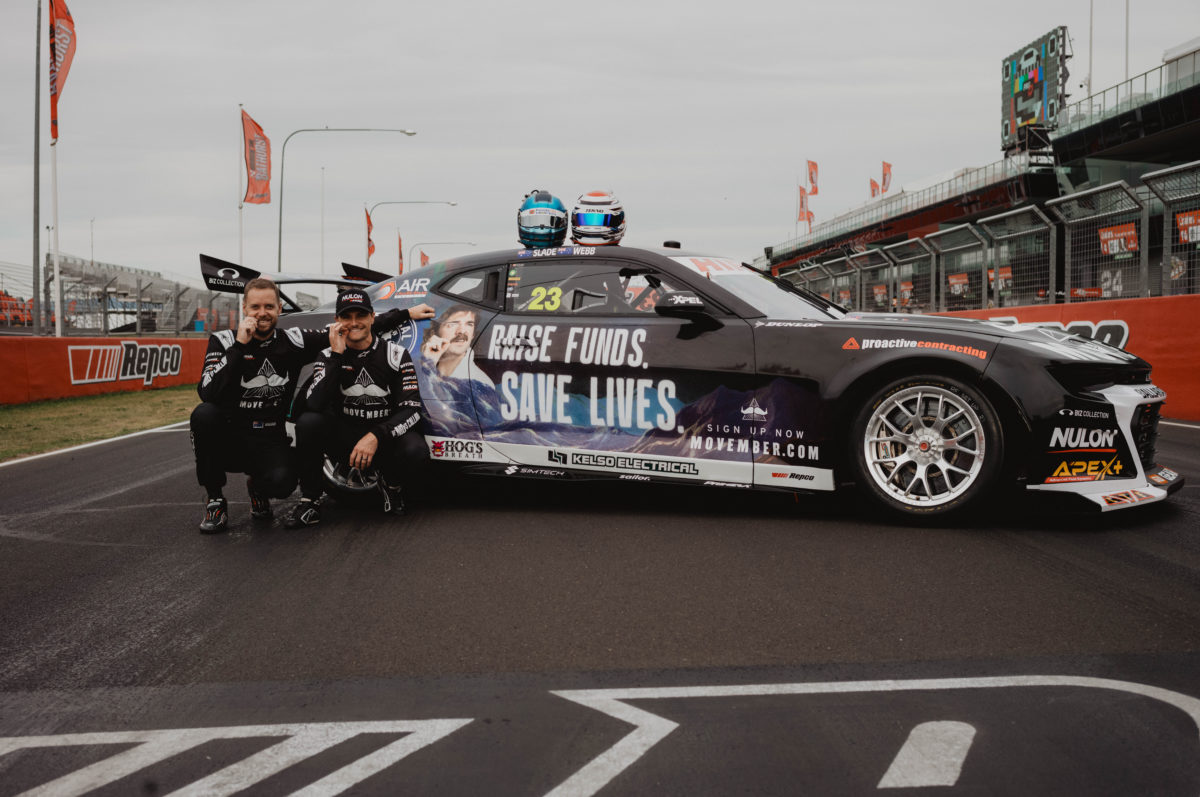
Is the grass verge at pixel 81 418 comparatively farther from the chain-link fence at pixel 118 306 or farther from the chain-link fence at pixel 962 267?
the chain-link fence at pixel 962 267

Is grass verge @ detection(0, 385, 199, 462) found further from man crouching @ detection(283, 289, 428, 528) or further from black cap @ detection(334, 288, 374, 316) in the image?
black cap @ detection(334, 288, 374, 316)

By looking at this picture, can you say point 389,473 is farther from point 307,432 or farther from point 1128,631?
point 1128,631

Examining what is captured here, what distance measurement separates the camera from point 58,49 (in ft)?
51.0

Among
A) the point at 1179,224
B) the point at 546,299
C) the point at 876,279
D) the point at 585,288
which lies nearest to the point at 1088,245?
the point at 1179,224

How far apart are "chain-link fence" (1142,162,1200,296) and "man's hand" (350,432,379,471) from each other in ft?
26.4

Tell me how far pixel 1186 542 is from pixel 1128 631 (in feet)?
4.52

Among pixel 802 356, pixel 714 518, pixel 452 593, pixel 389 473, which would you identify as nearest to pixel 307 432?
pixel 389 473

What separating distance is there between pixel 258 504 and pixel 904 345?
3479 mm

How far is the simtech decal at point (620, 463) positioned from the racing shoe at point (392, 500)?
0.90 metres

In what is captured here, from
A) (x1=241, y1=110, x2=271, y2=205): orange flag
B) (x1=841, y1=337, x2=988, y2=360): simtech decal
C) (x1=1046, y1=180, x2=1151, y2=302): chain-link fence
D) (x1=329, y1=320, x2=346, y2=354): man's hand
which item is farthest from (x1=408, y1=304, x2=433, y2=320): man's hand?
(x1=241, y1=110, x2=271, y2=205): orange flag

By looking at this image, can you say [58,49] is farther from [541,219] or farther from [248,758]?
[248,758]

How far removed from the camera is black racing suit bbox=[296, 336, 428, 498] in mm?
4926

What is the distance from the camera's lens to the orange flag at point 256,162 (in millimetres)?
24922

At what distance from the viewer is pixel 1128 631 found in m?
2.95
